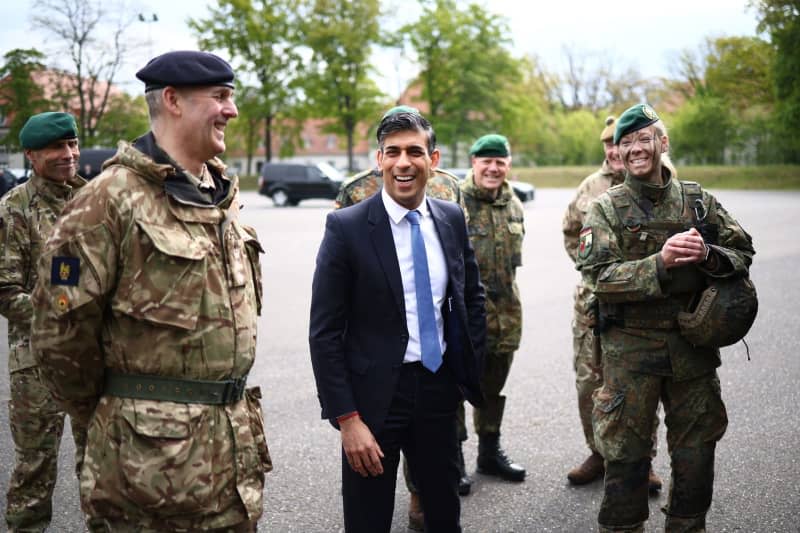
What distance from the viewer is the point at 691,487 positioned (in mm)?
3447

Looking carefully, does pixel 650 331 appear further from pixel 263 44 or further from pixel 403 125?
pixel 263 44

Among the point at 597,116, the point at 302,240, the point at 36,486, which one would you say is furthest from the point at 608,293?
the point at 597,116

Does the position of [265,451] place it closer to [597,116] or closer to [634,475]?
[634,475]

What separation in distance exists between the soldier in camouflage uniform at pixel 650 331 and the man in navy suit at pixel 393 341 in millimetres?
855

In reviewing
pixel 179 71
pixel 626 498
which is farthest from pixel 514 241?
pixel 179 71

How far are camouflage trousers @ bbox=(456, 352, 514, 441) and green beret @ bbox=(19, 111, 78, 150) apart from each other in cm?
284

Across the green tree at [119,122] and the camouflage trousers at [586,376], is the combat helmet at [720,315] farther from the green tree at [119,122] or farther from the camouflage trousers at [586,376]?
the green tree at [119,122]

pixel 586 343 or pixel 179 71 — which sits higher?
pixel 179 71

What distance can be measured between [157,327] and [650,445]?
2366 mm

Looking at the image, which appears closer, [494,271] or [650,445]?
[650,445]

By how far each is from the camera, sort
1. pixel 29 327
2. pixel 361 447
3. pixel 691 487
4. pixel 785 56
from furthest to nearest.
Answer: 1. pixel 785 56
2. pixel 29 327
3. pixel 691 487
4. pixel 361 447

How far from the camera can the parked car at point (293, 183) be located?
31.6m

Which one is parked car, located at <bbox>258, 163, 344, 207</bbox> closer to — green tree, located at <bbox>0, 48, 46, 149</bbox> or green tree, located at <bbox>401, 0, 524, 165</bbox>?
green tree, located at <bbox>0, 48, 46, 149</bbox>

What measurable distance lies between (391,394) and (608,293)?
1.23m
